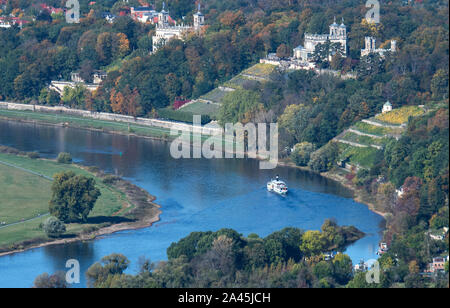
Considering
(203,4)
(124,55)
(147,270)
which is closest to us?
(147,270)

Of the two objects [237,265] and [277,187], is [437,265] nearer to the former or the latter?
[237,265]

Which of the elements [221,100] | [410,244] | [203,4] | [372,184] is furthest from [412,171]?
[203,4]

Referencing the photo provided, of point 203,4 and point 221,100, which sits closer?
point 221,100

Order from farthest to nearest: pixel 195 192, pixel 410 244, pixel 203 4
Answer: pixel 203 4 → pixel 195 192 → pixel 410 244

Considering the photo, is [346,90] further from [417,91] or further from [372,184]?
[372,184]

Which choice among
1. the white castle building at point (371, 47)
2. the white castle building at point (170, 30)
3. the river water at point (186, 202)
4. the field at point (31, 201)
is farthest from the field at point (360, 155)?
the white castle building at point (170, 30)

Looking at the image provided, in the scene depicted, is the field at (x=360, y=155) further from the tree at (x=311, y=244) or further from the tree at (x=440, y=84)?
the tree at (x=311, y=244)

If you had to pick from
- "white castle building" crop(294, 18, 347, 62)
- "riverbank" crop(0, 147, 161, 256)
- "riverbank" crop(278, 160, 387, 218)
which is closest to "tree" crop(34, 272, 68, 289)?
"riverbank" crop(0, 147, 161, 256)
